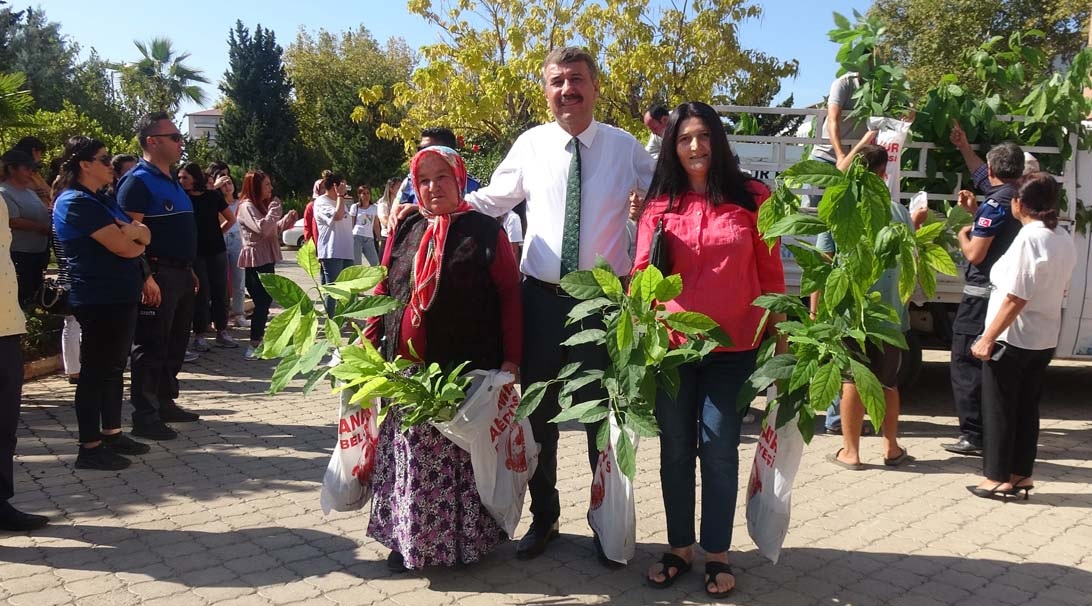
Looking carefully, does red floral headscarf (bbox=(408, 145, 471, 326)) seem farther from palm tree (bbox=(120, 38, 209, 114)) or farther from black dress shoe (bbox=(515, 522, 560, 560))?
palm tree (bbox=(120, 38, 209, 114))

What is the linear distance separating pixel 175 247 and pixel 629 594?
13.3 feet

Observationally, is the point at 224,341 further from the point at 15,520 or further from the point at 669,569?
the point at 669,569

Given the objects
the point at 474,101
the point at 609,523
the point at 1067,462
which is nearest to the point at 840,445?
the point at 1067,462

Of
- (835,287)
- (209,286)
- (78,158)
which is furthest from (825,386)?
(209,286)

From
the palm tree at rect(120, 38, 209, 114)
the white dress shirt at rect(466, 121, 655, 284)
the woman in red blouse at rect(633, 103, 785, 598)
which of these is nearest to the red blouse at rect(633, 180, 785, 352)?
the woman in red blouse at rect(633, 103, 785, 598)

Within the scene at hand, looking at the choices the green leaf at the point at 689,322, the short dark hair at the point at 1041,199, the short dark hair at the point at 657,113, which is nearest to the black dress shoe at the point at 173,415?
the short dark hair at the point at 657,113

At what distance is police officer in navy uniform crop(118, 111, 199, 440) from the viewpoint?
572 centimetres

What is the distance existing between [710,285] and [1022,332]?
232cm

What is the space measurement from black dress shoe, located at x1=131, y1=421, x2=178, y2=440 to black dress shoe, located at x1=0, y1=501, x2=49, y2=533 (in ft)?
5.43

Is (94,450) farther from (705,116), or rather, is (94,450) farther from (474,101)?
(474,101)

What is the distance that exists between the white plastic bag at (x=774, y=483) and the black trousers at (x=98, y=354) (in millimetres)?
3680

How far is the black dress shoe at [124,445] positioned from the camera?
5418 millimetres

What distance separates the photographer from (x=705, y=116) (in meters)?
3.47

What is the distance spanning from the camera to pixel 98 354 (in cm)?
505
